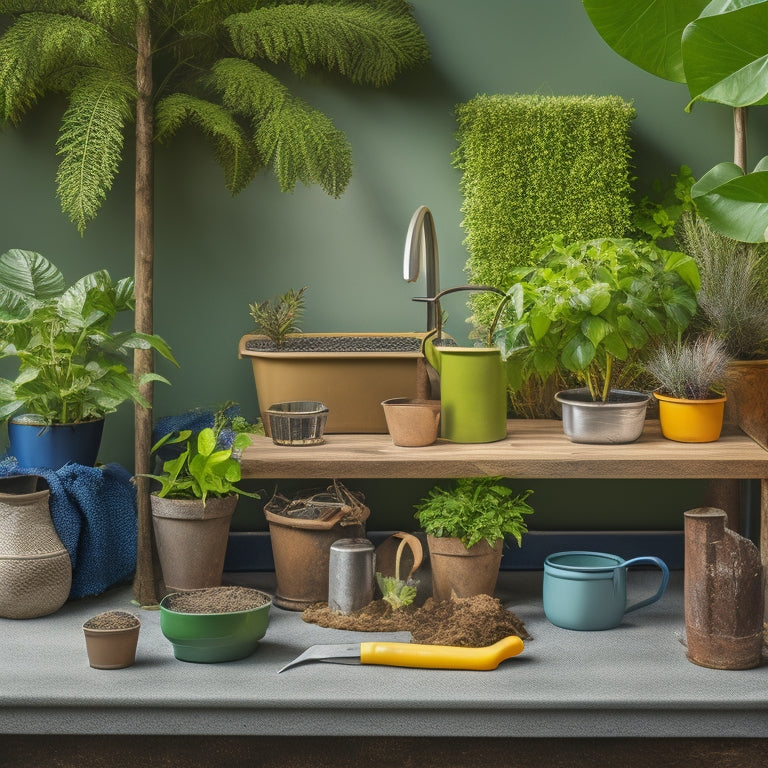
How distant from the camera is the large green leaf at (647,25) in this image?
0.92 m

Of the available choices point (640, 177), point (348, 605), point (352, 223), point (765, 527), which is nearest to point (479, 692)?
point (348, 605)

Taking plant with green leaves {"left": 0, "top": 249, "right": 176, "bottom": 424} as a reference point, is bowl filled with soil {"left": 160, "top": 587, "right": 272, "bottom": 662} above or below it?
below

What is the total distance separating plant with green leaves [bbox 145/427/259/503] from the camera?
206 cm

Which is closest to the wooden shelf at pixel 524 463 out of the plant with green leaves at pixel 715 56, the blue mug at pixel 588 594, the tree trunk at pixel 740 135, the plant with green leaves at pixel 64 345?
the blue mug at pixel 588 594

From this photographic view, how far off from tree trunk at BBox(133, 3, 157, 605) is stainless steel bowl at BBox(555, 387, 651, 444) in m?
0.99

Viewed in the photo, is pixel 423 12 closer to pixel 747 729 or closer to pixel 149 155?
pixel 149 155

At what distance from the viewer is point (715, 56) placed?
2.44ft

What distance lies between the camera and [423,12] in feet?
8.42

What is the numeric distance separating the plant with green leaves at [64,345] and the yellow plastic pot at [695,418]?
3.89 ft

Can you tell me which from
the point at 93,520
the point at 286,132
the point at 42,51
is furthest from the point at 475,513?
the point at 42,51

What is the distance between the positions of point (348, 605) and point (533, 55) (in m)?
1.56

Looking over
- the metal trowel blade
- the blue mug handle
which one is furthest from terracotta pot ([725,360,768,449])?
the metal trowel blade

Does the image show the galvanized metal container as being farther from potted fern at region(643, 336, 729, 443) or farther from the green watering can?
potted fern at region(643, 336, 729, 443)

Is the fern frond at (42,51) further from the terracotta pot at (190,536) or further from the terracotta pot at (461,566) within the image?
the terracotta pot at (461,566)
